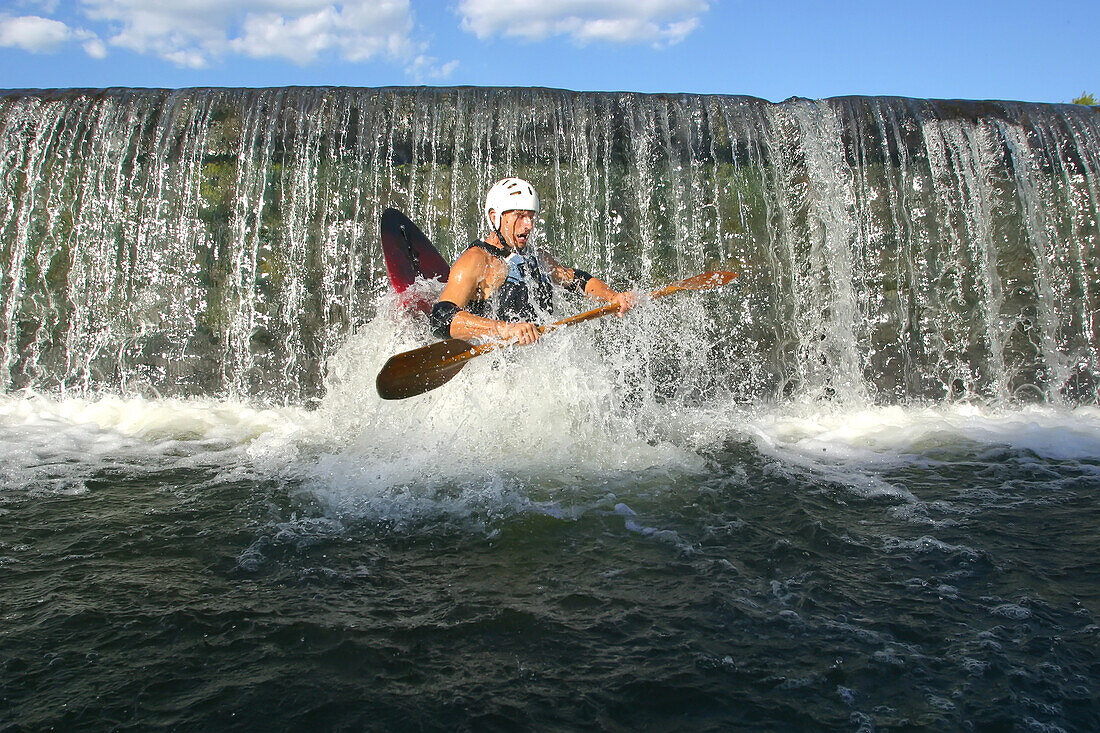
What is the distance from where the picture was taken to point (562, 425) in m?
5.50

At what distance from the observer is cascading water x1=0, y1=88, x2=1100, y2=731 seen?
256cm

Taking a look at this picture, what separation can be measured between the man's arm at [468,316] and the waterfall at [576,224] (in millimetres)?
2871

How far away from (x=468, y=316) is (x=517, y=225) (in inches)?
28.6

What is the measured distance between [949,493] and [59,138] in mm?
8393

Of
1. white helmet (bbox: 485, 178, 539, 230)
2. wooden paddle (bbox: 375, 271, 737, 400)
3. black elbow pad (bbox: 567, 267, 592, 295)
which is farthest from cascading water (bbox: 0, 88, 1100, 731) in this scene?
white helmet (bbox: 485, 178, 539, 230)

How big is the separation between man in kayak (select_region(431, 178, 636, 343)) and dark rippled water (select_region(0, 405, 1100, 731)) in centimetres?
95

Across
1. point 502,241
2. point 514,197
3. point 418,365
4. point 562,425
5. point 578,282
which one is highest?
point 514,197

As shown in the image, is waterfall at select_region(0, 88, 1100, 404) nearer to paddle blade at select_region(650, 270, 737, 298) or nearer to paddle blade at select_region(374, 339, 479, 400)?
paddle blade at select_region(650, 270, 737, 298)

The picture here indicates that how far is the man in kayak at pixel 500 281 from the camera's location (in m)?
4.66

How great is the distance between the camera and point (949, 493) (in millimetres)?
4480

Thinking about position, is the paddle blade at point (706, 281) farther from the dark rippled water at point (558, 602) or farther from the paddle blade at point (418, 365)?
the paddle blade at point (418, 365)

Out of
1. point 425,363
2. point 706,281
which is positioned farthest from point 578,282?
point 425,363

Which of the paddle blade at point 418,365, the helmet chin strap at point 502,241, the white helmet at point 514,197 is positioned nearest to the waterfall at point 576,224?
the helmet chin strap at point 502,241

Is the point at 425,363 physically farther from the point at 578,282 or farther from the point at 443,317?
the point at 578,282
